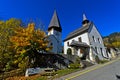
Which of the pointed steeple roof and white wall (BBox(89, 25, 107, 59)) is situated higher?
the pointed steeple roof

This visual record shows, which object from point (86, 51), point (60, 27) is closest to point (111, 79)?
point (86, 51)

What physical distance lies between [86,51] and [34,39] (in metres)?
15.4

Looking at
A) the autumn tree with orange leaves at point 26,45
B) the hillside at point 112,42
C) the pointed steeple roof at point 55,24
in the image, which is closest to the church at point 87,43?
the pointed steeple roof at point 55,24

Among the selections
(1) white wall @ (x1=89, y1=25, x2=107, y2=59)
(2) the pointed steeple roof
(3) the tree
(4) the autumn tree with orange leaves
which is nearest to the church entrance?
(1) white wall @ (x1=89, y1=25, x2=107, y2=59)

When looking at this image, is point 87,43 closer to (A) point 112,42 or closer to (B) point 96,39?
(B) point 96,39

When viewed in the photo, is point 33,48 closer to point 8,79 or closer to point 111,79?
point 8,79

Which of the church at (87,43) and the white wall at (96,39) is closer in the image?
the church at (87,43)

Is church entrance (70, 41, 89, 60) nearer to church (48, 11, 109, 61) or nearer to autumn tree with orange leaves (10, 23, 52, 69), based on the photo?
church (48, 11, 109, 61)

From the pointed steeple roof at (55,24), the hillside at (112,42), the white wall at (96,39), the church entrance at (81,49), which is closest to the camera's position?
the church entrance at (81,49)

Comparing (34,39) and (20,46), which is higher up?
(34,39)

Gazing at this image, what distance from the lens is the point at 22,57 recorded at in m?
15.4

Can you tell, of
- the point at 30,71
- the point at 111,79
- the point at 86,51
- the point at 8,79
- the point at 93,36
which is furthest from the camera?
the point at 93,36

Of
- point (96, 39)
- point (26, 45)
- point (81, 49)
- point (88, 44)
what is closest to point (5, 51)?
point (26, 45)

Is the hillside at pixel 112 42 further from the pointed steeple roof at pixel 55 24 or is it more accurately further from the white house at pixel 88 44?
the pointed steeple roof at pixel 55 24
